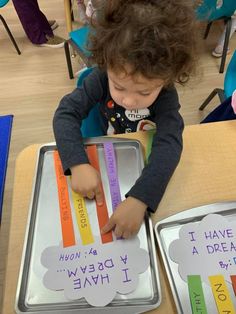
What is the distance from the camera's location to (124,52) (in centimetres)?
56

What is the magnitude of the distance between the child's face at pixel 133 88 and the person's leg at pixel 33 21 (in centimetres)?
169

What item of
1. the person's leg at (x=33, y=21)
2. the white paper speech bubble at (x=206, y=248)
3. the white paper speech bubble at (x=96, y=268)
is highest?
the white paper speech bubble at (x=96, y=268)

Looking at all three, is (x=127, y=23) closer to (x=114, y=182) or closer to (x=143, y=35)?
(x=143, y=35)

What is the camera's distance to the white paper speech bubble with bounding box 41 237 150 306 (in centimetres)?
48

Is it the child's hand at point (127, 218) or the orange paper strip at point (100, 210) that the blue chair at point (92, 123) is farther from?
the child's hand at point (127, 218)

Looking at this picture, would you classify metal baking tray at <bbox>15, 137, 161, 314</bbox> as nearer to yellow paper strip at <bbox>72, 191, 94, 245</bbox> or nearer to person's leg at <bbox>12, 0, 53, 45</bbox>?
yellow paper strip at <bbox>72, 191, 94, 245</bbox>

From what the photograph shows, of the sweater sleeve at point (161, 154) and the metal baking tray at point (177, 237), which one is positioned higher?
the sweater sleeve at point (161, 154)

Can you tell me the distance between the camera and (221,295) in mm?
487

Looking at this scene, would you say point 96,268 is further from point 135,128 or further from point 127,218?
point 135,128

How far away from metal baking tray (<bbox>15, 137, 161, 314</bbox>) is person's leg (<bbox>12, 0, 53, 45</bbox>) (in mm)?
1698

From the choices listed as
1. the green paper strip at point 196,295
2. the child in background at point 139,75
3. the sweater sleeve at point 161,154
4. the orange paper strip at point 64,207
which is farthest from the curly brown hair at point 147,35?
the green paper strip at point 196,295

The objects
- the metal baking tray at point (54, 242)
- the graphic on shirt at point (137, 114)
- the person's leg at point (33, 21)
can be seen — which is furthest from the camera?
the person's leg at point (33, 21)

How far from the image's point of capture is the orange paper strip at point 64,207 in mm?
541

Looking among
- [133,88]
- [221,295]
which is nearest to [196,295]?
[221,295]
